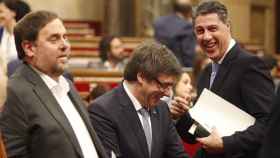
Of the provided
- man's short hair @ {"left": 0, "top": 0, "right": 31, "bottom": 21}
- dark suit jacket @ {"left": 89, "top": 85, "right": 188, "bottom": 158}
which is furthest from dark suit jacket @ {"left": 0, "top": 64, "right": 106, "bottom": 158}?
man's short hair @ {"left": 0, "top": 0, "right": 31, "bottom": 21}

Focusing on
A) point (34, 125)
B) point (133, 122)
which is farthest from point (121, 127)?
point (34, 125)

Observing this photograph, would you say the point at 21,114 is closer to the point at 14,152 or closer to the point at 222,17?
the point at 14,152

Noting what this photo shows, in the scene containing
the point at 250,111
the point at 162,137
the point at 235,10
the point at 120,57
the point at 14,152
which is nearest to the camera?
the point at 14,152

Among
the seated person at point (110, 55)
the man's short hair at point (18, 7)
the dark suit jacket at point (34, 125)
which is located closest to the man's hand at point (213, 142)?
the dark suit jacket at point (34, 125)

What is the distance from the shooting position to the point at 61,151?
3371mm

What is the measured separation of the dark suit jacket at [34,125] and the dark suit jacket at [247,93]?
80 centimetres

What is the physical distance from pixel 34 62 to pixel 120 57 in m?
5.50

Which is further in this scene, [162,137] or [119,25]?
[119,25]

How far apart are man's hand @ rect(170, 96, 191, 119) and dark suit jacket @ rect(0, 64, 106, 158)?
2.57ft

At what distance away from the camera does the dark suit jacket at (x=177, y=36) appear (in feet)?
29.8

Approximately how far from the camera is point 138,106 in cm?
399

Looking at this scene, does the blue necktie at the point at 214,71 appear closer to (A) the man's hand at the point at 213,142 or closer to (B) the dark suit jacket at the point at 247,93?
(B) the dark suit jacket at the point at 247,93

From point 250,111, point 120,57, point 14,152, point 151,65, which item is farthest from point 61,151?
point 120,57

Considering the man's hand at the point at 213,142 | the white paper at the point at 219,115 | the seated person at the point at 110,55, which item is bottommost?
the seated person at the point at 110,55
